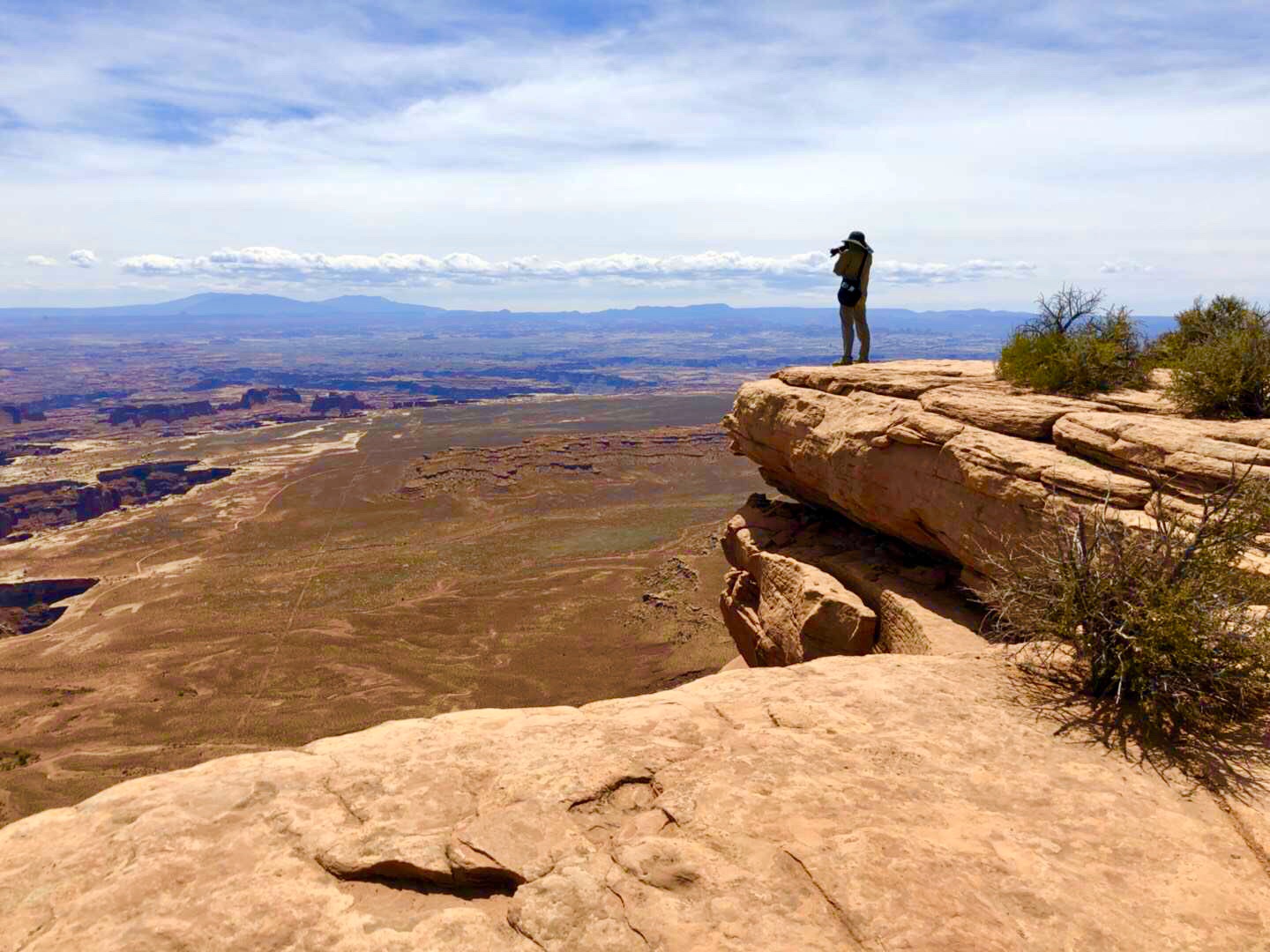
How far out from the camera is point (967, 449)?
1026cm

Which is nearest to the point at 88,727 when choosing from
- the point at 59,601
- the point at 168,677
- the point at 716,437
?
the point at 168,677

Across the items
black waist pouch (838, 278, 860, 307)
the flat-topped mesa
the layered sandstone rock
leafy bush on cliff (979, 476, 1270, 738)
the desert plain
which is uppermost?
black waist pouch (838, 278, 860, 307)

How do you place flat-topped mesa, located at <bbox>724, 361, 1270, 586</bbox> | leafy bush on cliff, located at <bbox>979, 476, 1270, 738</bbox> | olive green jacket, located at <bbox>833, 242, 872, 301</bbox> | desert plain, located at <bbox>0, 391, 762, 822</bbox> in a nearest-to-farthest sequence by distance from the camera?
1. leafy bush on cliff, located at <bbox>979, 476, 1270, 738</bbox>
2. flat-topped mesa, located at <bbox>724, 361, 1270, 586</bbox>
3. olive green jacket, located at <bbox>833, 242, 872, 301</bbox>
4. desert plain, located at <bbox>0, 391, 762, 822</bbox>

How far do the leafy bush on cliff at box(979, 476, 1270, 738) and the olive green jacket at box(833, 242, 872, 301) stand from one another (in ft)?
28.8

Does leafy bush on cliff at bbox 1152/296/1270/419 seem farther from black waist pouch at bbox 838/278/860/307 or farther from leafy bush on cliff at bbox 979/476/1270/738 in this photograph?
black waist pouch at bbox 838/278/860/307

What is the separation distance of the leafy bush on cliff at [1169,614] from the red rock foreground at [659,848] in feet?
3.03

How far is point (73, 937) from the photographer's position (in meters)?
3.78

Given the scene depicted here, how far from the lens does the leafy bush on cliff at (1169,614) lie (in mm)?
5602

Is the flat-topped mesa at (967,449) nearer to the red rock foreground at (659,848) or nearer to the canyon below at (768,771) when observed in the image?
the canyon below at (768,771)

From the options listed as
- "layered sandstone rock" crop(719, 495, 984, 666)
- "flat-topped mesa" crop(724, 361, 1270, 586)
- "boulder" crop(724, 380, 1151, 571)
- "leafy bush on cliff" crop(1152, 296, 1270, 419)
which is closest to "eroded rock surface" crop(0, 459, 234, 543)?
"layered sandstone rock" crop(719, 495, 984, 666)

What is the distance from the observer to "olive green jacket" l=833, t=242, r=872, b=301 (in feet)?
47.2

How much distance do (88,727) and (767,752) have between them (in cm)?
2718

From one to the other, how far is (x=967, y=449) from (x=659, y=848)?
8.15 meters

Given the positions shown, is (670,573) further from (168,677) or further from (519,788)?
(519,788)
